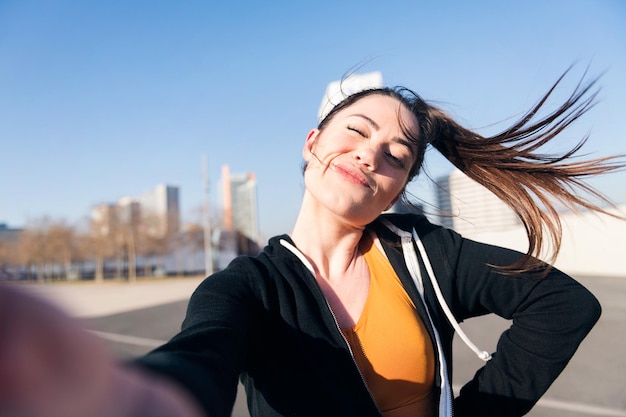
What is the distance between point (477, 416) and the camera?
5.19 feet

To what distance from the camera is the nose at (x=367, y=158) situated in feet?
4.85

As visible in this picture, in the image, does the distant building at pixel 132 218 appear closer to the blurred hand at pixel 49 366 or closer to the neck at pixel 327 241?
the neck at pixel 327 241

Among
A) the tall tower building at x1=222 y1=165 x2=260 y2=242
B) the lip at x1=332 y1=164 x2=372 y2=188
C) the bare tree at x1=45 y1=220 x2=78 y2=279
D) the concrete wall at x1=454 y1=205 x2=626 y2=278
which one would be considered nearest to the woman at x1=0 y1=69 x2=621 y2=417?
the lip at x1=332 y1=164 x2=372 y2=188

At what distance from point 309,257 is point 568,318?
87 centimetres

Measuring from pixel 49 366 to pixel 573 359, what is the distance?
6.59m

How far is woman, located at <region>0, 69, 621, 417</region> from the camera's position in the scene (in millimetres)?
1234

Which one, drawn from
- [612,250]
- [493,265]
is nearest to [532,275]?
[493,265]

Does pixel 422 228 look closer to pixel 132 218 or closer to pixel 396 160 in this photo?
pixel 396 160

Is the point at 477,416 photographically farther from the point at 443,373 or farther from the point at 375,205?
the point at 375,205

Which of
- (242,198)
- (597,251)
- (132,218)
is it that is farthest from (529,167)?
(242,198)

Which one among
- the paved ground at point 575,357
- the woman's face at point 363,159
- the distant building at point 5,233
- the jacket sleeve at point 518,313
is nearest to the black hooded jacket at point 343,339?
the jacket sleeve at point 518,313

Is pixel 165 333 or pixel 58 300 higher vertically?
pixel 58 300

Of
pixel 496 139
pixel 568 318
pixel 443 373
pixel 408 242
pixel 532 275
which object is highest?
pixel 496 139

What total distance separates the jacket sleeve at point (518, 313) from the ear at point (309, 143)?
0.59m
